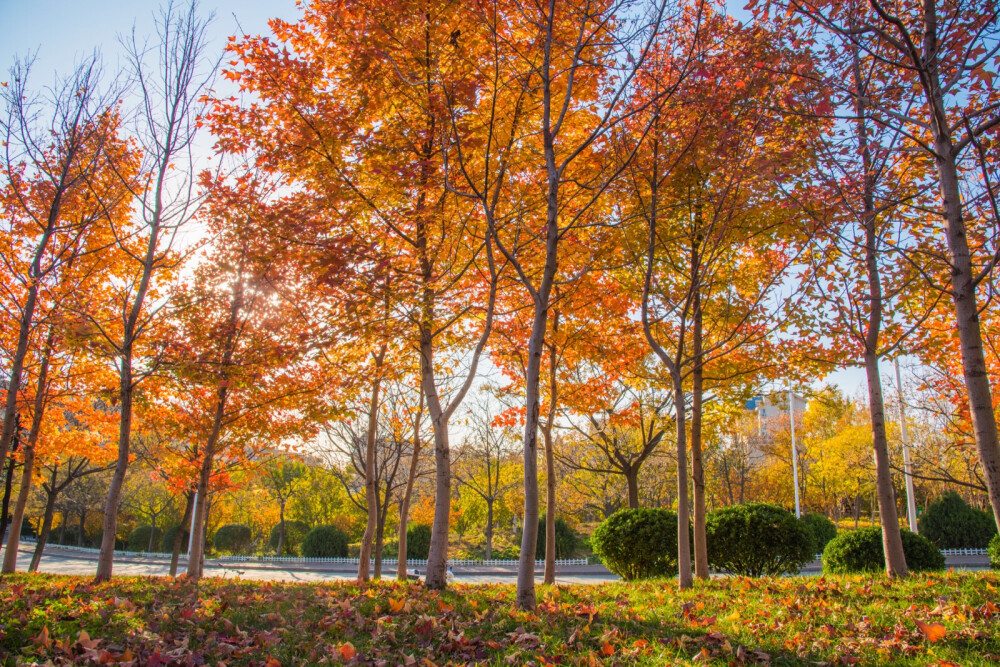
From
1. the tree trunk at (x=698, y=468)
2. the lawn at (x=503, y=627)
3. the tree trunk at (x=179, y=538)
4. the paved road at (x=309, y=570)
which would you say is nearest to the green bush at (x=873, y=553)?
the tree trunk at (x=698, y=468)

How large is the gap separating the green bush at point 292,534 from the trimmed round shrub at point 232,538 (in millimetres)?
1576

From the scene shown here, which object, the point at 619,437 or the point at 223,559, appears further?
the point at 223,559

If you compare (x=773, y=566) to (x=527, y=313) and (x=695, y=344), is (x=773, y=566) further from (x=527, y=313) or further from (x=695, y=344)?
(x=527, y=313)

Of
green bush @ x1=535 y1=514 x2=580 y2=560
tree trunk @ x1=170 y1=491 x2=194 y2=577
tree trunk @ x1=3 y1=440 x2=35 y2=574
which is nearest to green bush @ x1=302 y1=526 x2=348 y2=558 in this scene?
tree trunk @ x1=170 y1=491 x2=194 y2=577

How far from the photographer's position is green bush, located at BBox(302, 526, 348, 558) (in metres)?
24.5

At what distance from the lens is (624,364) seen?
1012cm

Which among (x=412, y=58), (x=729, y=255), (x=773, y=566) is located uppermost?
(x=412, y=58)

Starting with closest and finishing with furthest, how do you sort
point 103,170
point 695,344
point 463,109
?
point 463,109 → point 695,344 → point 103,170

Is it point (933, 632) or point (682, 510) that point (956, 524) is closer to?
point (682, 510)

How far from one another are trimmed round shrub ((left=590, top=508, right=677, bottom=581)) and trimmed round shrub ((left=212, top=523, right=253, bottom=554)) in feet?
71.3

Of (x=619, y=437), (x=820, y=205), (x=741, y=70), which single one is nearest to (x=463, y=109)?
(x=741, y=70)

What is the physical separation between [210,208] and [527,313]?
17.5 feet

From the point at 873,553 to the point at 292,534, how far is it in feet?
86.2

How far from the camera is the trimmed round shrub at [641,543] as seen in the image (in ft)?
35.7
